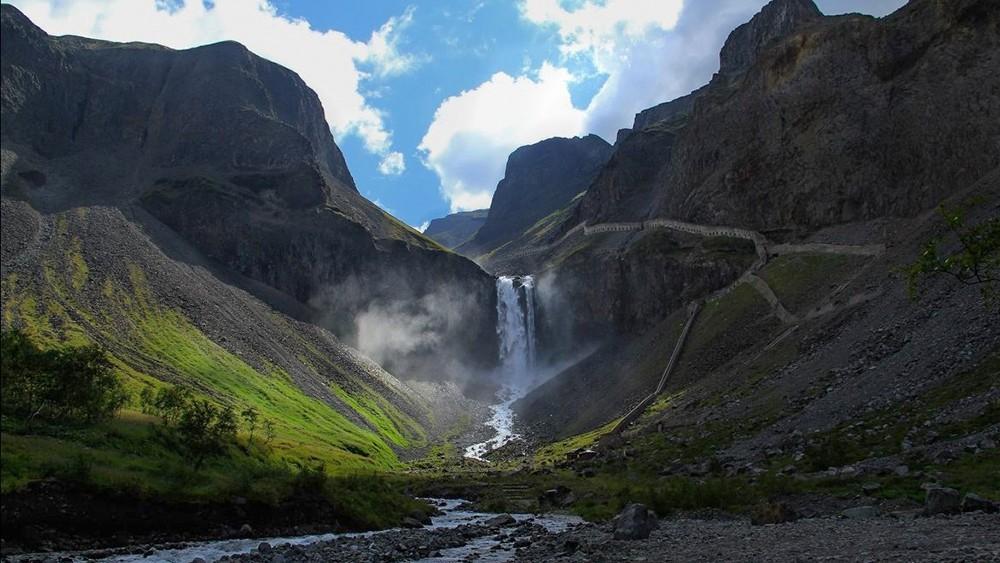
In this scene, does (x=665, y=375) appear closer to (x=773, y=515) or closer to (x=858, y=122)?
(x=858, y=122)

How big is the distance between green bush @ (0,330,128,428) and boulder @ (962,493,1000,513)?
58.3 meters

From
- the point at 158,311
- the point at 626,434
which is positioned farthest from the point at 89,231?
the point at 626,434

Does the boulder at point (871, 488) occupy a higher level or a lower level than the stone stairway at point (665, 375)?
lower

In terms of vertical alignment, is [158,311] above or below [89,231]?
below

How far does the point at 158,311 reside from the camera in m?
127

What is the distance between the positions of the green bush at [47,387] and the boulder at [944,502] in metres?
57.1

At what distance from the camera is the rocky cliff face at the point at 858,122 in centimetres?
10581

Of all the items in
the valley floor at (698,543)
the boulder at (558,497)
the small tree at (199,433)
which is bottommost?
the valley floor at (698,543)

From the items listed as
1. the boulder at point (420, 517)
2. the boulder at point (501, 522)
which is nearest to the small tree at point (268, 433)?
the boulder at point (420, 517)

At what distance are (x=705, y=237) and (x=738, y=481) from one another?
4219 inches

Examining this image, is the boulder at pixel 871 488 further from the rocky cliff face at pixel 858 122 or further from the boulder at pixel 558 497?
the rocky cliff face at pixel 858 122

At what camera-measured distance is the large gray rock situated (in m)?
32.2

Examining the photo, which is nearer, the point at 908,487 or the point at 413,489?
the point at 908,487

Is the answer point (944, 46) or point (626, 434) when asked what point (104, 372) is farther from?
point (944, 46)
